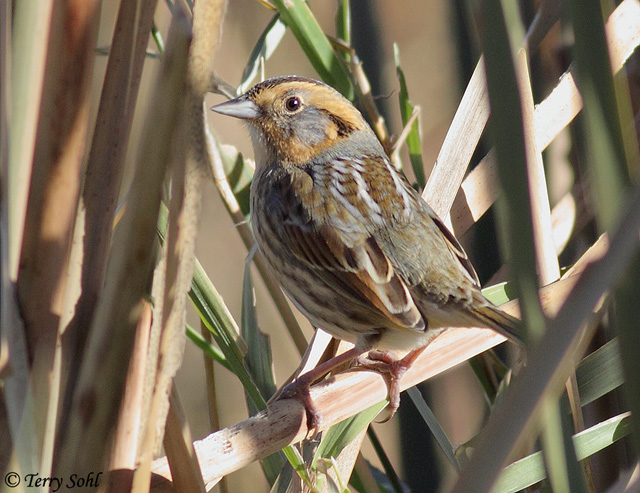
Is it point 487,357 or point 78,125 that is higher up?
point 78,125

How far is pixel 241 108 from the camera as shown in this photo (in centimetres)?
175

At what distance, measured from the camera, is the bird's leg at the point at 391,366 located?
4.79ft

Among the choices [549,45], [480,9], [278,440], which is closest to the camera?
[480,9]

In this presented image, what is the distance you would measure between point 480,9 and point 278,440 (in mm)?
861

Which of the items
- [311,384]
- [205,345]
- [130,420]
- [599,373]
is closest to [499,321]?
[599,373]

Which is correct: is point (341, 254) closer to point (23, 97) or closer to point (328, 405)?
point (328, 405)

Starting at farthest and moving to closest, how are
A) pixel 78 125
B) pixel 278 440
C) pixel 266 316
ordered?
pixel 266 316 < pixel 278 440 < pixel 78 125

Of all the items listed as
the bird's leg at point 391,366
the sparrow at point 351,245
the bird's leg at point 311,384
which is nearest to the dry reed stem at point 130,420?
the bird's leg at point 311,384

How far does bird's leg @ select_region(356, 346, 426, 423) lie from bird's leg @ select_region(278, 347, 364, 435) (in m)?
0.05

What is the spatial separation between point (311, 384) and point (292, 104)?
0.73 m

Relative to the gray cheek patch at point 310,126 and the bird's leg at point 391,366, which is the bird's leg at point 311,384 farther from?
the gray cheek patch at point 310,126

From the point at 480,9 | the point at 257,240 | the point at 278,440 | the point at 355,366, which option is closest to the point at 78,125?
the point at 480,9

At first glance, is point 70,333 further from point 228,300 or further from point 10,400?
point 228,300

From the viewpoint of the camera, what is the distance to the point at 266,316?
8.44 feet
